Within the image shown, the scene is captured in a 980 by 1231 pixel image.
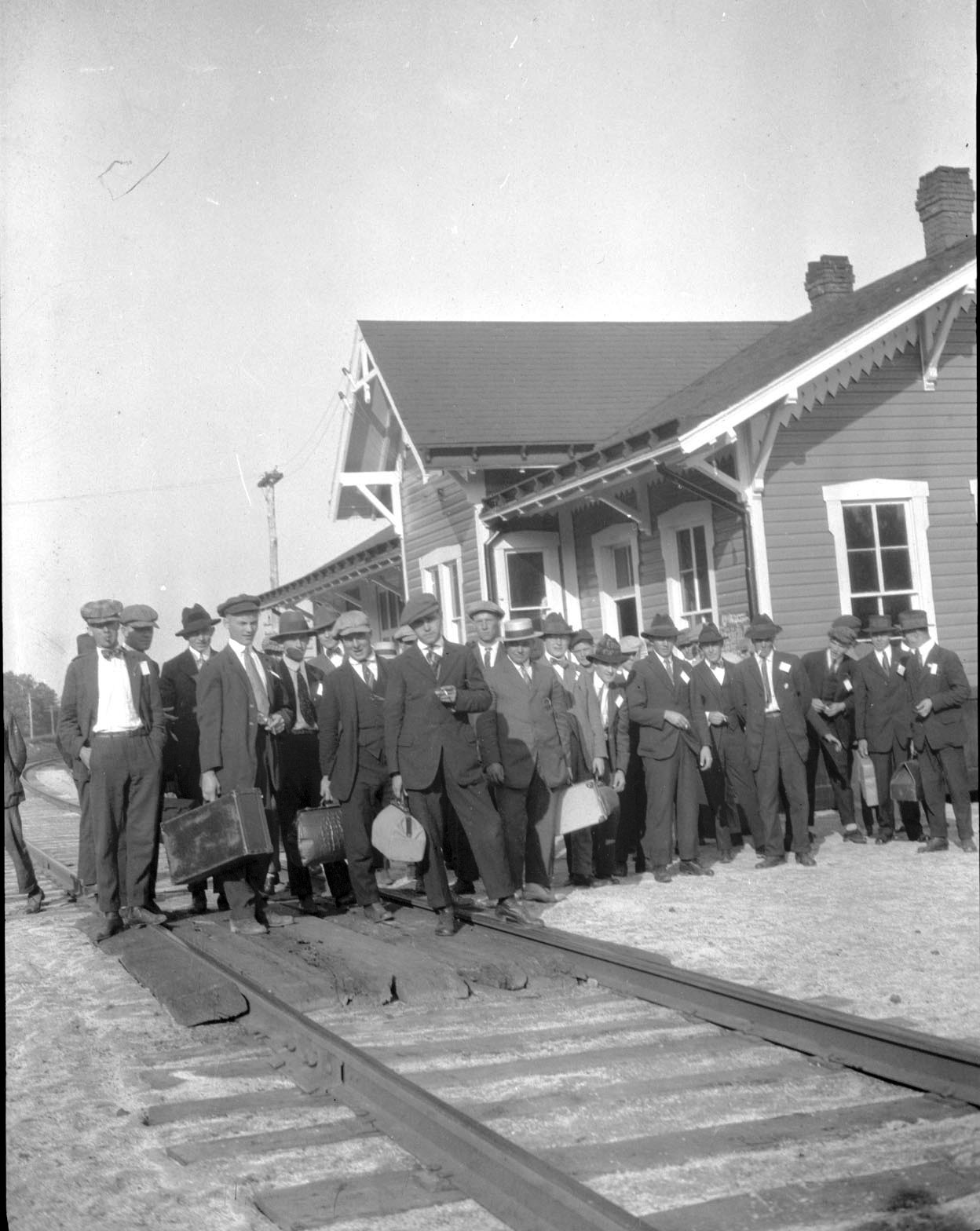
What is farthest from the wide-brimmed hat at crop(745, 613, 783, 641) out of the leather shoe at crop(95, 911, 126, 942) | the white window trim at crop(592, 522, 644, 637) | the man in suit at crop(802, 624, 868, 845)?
the white window trim at crop(592, 522, 644, 637)

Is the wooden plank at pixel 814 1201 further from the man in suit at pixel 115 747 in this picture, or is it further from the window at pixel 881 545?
the window at pixel 881 545

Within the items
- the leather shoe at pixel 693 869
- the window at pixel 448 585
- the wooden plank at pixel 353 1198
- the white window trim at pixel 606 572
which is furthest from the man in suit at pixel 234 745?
the window at pixel 448 585

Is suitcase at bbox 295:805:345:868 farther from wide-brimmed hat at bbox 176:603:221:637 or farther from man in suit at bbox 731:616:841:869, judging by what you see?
man in suit at bbox 731:616:841:869

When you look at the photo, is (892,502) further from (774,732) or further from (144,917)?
(144,917)

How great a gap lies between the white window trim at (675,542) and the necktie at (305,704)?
6.59 meters

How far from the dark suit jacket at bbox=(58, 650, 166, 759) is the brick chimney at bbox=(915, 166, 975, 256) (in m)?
13.3

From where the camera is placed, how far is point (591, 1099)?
5.04 meters

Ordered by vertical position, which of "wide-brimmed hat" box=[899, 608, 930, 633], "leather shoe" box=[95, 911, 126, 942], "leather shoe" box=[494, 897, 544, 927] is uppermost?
"wide-brimmed hat" box=[899, 608, 930, 633]

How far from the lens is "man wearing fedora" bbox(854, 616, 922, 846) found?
40.0 ft

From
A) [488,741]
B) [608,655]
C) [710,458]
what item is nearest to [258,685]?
[488,741]

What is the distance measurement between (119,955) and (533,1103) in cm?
406

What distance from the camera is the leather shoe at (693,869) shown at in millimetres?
11232

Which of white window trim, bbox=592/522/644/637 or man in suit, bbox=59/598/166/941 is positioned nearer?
man in suit, bbox=59/598/166/941

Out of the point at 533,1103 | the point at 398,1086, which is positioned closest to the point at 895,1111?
the point at 533,1103
